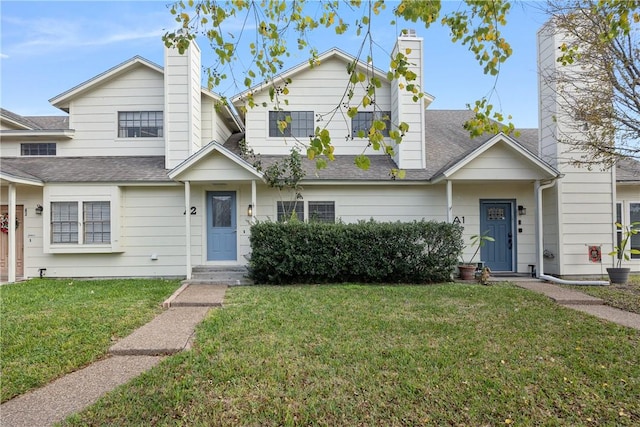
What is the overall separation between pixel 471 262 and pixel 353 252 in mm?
3774

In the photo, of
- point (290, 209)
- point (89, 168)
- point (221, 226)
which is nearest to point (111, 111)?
point (89, 168)

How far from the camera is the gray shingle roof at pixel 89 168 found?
372 inches

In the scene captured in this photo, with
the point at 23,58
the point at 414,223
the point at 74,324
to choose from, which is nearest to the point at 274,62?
the point at 74,324

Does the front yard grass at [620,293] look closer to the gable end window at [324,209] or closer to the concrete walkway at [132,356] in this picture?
the concrete walkway at [132,356]

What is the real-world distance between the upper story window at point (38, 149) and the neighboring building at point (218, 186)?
0.14 ft

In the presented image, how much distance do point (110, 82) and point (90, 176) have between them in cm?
329

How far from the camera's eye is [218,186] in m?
9.85

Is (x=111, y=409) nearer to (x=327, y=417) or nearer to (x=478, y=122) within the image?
(x=327, y=417)

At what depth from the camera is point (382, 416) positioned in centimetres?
288

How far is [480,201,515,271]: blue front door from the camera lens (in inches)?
402

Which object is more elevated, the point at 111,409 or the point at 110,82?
the point at 110,82

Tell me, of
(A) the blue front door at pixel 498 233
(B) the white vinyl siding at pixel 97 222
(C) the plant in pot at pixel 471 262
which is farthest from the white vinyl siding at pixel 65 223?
(A) the blue front door at pixel 498 233

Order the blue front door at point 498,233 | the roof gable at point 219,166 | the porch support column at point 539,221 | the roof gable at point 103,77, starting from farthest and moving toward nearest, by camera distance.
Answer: the roof gable at point 103,77 → the blue front door at point 498,233 → the porch support column at point 539,221 → the roof gable at point 219,166

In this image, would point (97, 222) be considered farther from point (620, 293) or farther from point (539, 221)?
point (620, 293)
